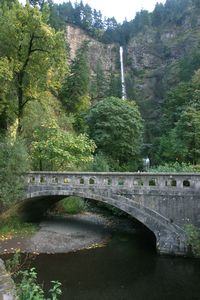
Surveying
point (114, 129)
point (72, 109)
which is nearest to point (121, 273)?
point (114, 129)

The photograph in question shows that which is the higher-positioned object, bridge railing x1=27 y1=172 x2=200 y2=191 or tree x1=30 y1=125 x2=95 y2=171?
tree x1=30 y1=125 x2=95 y2=171

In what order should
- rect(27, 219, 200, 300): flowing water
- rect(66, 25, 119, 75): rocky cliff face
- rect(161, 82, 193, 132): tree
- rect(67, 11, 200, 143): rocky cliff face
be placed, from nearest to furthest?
rect(27, 219, 200, 300): flowing water, rect(161, 82, 193, 132): tree, rect(67, 11, 200, 143): rocky cliff face, rect(66, 25, 119, 75): rocky cliff face

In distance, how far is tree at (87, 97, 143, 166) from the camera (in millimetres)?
44181

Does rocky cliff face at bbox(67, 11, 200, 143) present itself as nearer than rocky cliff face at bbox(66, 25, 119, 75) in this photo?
Yes

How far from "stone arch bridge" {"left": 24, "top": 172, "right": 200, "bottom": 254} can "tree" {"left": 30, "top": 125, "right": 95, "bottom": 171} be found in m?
5.75

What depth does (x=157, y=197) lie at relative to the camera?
70.9ft

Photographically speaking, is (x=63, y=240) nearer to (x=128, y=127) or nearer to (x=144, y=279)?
(x=144, y=279)

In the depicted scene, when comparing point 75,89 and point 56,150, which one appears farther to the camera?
point 75,89

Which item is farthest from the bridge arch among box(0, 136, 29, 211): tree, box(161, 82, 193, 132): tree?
box(161, 82, 193, 132): tree

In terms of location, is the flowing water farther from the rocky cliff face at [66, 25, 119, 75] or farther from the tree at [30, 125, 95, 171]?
the rocky cliff face at [66, 25, 119, 75]

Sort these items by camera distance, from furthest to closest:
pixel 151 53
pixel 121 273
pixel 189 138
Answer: pixel 151 53, pixel 189 138, pixel 121 273

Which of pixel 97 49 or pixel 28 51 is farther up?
pixel 97 49

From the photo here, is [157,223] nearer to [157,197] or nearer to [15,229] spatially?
[157,197]

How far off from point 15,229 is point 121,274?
10.7m
